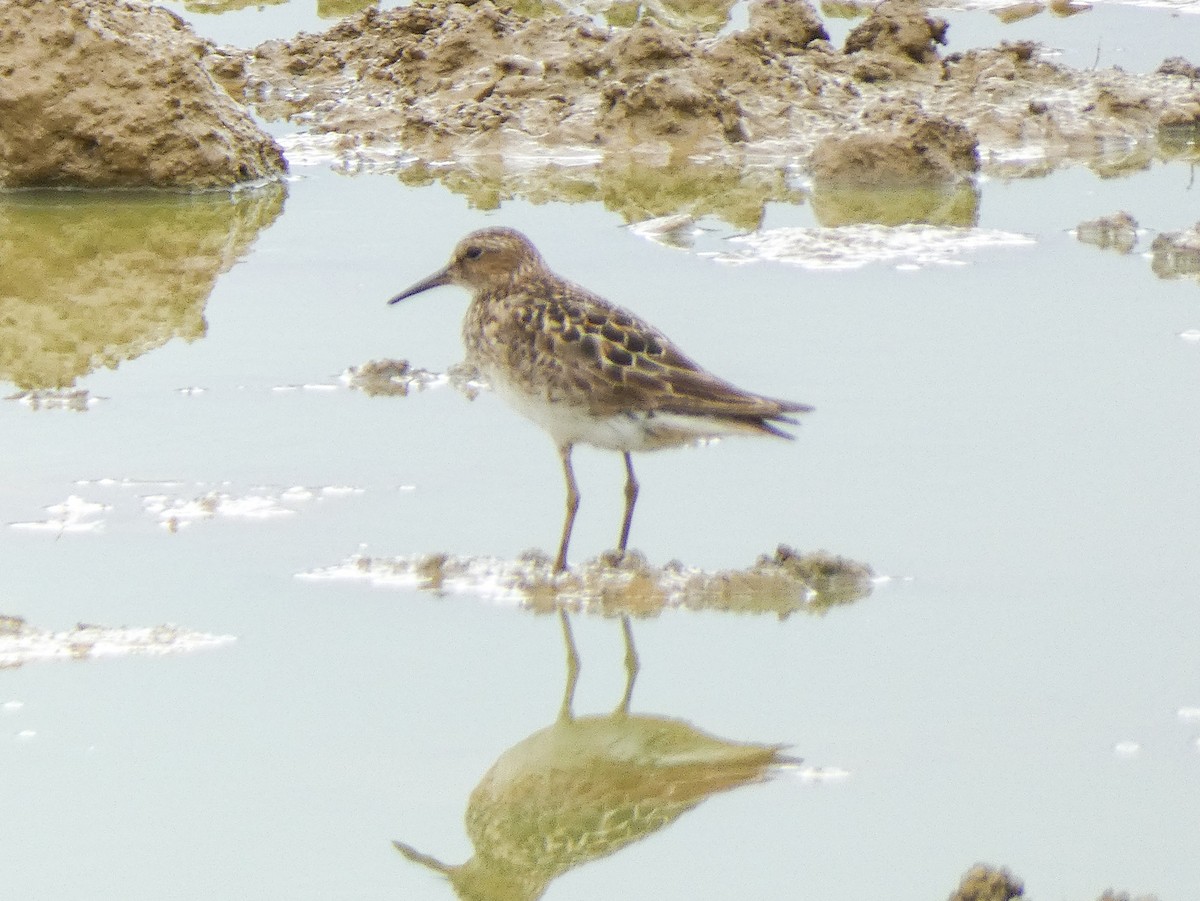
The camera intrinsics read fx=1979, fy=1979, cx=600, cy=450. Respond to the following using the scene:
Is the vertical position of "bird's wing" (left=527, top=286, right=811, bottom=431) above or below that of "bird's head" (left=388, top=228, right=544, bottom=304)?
below

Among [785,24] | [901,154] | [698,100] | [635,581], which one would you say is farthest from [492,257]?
[785,24]

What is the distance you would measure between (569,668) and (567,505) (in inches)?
35.9

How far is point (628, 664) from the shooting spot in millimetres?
6195

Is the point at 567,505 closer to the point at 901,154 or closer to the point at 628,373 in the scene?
the point at 628,373

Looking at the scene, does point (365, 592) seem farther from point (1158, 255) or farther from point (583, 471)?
point (1158, 255)

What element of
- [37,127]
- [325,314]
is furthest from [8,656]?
[37,127]

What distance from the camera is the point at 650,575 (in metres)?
6.75

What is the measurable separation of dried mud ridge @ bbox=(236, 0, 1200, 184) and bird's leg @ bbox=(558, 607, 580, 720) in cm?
668

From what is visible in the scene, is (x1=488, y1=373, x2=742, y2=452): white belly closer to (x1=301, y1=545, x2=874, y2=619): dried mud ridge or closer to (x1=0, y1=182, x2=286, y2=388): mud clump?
(x1=301, y1=545, x2=874, y2=619): dried mud ridge

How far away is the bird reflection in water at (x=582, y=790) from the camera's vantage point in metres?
5.08

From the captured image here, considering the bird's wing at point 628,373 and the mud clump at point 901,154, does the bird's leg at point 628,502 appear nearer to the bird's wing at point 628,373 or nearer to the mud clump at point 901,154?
the bird's wing at point 628,373

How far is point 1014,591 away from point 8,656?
10.7 feet

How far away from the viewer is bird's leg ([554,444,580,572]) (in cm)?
679

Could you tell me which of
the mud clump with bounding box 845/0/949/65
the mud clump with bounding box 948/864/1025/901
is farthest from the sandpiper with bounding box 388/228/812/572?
the mud clump with bounding box 845/0/949/65
